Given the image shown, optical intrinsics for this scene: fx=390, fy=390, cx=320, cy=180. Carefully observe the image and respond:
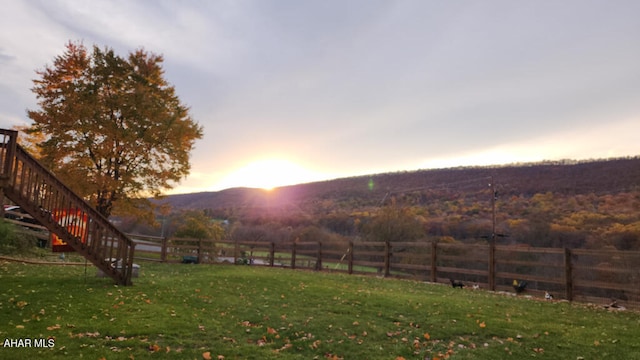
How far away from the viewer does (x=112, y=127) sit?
58.2ft

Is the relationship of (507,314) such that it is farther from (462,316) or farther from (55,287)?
(55,287)

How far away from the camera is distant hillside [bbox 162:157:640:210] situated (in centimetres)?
4994

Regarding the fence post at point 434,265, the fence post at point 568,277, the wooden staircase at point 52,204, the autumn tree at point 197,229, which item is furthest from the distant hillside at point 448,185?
the fence post at point 568,277

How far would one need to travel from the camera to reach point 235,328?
6754 mm

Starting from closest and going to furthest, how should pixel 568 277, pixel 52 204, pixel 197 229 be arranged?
1. pixel 52 204
2. pixel 568 277
3. pixel 197 229

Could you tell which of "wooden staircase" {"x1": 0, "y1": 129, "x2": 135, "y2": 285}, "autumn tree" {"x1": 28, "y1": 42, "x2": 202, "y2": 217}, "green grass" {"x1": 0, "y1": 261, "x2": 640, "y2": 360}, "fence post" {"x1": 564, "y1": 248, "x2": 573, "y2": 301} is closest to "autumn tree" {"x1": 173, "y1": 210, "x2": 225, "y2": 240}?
"autumn tree" {"x1": 28, "y1": 42, "x2": 202, "y2": 217}

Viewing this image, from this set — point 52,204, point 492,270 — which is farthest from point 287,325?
point 492,270

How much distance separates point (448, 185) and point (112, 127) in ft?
→ 189

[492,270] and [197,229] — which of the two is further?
[197,229]

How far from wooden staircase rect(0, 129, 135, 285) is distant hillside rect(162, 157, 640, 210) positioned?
1894cm

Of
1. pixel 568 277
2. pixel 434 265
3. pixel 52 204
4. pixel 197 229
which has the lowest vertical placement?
pixel 434 265

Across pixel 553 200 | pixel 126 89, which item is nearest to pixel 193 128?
pixel 126 89

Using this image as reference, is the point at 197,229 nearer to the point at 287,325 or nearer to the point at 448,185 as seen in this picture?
the point at 287,325

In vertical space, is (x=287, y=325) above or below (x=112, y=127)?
below
